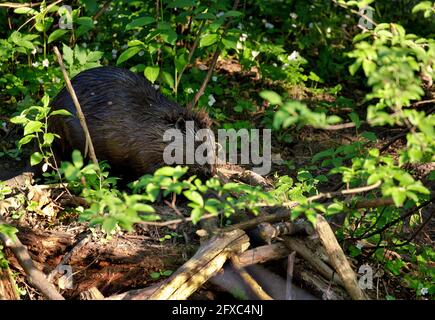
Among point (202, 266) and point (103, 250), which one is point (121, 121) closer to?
point (103, 250)

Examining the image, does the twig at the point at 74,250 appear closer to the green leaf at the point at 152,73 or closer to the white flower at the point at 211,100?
the green leaf at the point at 152,73

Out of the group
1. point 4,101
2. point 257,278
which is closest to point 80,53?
point 4,101

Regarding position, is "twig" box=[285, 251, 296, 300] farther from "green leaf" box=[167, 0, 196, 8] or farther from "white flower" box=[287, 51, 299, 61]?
"white flower" box=[287, 51, 299, 61]

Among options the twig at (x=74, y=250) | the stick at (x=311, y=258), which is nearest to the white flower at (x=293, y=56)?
the stick at (x=311, y=258)

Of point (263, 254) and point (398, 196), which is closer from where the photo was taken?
point (398, 196)

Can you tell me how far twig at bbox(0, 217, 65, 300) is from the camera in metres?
3.55

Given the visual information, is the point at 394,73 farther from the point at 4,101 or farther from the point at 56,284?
the point at 4,101

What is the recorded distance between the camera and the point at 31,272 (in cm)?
362

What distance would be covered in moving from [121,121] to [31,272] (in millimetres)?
1857

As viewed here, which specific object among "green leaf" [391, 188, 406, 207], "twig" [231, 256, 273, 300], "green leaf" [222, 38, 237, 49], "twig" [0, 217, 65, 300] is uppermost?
"green leaf" [391, 188, 406, 207]

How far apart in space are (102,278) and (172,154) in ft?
4.81

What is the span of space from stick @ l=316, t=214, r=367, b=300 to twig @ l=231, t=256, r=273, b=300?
0.42 meters

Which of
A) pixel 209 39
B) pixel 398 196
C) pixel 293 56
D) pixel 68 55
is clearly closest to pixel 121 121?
pixel 68 55

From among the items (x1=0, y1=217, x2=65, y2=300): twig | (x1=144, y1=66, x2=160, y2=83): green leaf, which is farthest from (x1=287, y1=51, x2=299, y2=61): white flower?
(x1=0, y1=217, x2=65, y2=300): twig
